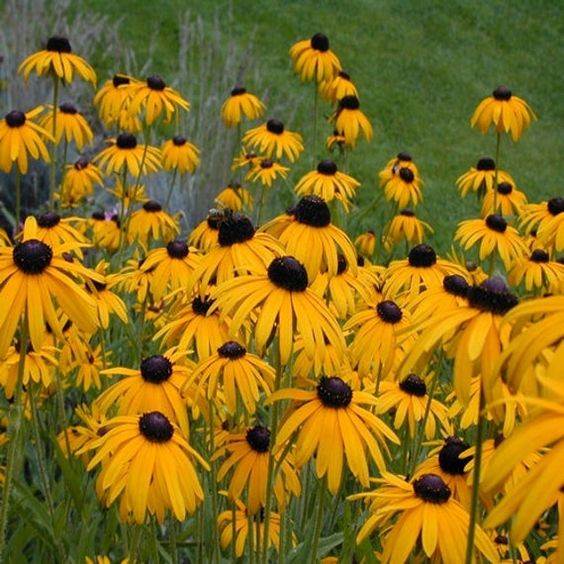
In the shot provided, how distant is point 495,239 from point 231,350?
5.38 ft

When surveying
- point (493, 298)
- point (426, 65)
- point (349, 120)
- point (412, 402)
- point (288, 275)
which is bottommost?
point (426, 65)

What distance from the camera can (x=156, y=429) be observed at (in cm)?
174

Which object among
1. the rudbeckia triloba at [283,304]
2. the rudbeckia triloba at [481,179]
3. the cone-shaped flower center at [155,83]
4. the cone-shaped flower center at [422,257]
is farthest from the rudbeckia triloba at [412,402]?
the rudbeckia triloba at [481,179]

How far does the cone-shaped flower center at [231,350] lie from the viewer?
1992mm

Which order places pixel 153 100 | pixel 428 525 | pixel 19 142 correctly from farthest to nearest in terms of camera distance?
pixel 153 100 → pixel 19 142 → pixel 428 525

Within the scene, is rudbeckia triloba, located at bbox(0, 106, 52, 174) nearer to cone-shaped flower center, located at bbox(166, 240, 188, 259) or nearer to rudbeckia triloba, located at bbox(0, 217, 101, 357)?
cone-shaped flower center, located at bbox(166, 240, 188, 259)

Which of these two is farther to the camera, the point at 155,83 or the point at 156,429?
the point at 155,83

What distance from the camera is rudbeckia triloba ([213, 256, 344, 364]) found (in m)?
1.67

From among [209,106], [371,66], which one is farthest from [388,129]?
[209,106]

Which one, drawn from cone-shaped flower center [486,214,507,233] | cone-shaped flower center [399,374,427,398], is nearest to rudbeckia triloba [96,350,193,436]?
cone-shaped flower center [399,374,427,398]

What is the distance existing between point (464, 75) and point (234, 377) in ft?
26.7

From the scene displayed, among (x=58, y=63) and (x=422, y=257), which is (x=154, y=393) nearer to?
(x=422, y=257)

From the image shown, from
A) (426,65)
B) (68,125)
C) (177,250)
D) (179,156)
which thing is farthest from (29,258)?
(426,65)

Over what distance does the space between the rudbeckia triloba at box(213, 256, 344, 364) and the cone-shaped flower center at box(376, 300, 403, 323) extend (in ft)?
2.07
